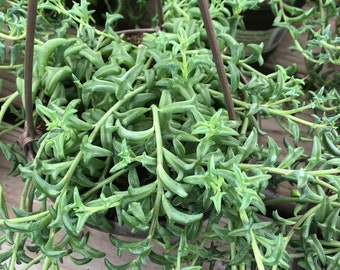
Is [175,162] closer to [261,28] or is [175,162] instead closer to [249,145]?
[249,145]

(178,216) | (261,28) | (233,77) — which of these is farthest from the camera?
(261,28)

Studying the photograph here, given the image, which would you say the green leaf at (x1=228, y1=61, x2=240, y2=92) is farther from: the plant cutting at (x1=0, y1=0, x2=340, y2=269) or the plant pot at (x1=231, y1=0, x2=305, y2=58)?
the plant pot at (x1=231, y1=0, x2=305, y2=58)

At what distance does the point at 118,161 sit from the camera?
2.05ft

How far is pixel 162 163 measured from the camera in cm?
58

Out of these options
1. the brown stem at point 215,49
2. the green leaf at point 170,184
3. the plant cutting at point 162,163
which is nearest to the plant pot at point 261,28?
the plant cutting at point 162,163

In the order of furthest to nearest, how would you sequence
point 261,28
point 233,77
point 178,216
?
point 261,28, point 233,77, point 178,216

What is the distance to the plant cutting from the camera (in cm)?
57

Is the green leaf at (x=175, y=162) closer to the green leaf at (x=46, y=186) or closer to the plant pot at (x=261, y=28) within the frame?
the green leaf at (x=46, y=186)

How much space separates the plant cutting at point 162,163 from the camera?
1.88 feet

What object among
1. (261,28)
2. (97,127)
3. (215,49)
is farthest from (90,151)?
(261,28)

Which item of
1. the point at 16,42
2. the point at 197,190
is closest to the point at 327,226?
the point at 197,190

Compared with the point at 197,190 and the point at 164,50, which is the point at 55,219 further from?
the point at 164,50

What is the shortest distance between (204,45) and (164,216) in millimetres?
290

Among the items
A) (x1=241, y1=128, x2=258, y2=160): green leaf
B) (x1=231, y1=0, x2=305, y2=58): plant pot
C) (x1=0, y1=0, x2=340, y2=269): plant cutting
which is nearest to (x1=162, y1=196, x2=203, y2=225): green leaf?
(x1=0, y1=0, x2=340, y2=269): plant cutting
